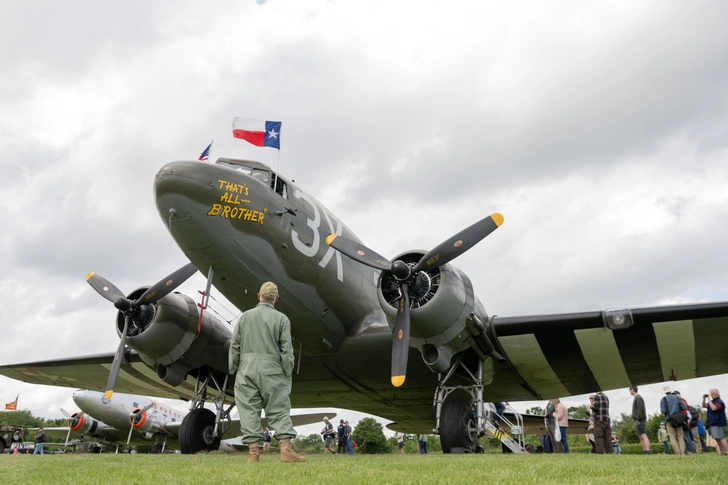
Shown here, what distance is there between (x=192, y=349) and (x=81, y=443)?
23615 mm

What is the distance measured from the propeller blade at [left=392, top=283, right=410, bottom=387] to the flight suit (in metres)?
2.75

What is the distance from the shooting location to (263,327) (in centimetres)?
551

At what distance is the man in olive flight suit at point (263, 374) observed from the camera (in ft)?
17.5

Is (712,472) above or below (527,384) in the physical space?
below

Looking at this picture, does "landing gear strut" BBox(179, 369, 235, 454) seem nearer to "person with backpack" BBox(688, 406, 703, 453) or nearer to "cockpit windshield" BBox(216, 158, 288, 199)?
"cockpit windshield" BBox(216, 158, 288, 199)

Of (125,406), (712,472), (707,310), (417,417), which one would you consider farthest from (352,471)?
(125,406)

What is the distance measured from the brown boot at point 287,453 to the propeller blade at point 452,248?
13.2ft

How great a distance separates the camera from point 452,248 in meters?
8.62

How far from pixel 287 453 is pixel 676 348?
8211mm

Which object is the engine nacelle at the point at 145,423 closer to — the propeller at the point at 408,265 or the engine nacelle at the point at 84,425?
the engine nacelle at the point at 84,425

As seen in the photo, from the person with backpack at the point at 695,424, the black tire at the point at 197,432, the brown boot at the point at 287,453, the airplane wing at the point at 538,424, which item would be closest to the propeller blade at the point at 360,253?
the brown boot at the point at 287,453

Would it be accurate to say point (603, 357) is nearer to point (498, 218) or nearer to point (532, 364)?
point (532, 364)

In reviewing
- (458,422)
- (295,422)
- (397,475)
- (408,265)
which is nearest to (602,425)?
(458,422)

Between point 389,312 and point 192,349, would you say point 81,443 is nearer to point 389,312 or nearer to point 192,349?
point 192,349
